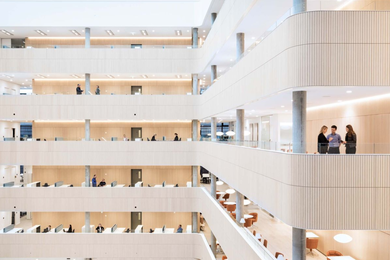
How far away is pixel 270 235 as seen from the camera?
14859 millimetres

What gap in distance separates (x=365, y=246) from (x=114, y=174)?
1899 cm

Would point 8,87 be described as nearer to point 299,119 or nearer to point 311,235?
point 311,235

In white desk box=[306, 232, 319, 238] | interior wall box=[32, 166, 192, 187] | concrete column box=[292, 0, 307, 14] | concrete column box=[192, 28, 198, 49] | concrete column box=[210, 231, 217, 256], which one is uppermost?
concrete column box=[192, 28, 198, 49]

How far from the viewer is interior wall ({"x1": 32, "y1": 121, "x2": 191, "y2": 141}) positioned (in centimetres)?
2528

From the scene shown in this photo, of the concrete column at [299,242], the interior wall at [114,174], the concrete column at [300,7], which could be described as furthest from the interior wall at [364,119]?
the interior wall at [114,174]

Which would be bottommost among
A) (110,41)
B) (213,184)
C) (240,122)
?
(213,184)

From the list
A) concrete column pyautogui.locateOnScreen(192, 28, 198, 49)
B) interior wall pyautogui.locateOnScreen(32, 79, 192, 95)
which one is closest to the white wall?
interior wall pyautogui.locateOnScreen(32, 79, 192, 95)

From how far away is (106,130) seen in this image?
25.5 meters

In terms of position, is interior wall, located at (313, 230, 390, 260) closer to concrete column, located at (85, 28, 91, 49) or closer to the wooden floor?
the wooden floor

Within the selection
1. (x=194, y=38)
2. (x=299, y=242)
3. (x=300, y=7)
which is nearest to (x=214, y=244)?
(x=299, y=242)

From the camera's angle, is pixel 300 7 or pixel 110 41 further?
pixel 110 41

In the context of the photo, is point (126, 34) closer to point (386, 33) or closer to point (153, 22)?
point (153, 22)

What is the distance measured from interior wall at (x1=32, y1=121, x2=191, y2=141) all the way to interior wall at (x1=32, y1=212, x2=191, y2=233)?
5.99 metres

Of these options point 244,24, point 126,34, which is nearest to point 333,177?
point 244,24
